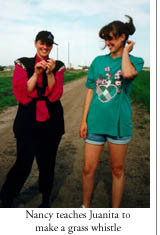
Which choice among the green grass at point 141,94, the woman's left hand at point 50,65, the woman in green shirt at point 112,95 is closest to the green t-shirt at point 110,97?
the woman in green shirt at point 112,95

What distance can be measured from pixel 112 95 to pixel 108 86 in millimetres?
82

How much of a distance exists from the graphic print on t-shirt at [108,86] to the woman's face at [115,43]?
165 millimetres

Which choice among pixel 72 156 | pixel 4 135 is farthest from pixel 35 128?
pixel 4 135

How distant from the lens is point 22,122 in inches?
83.9

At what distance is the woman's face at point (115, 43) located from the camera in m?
1.87

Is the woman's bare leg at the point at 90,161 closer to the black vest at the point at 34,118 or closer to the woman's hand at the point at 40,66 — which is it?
the black vest at the point at 34,118

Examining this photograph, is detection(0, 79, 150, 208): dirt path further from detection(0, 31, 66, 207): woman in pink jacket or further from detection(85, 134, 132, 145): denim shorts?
detection(85, 134, 132, 145): denim shorts

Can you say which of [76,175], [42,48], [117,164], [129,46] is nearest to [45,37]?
[42,48]

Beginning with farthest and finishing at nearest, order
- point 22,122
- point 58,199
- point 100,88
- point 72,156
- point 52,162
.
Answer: point 72,156, point 58,199, point 52,162, point 22,122, point 100,88

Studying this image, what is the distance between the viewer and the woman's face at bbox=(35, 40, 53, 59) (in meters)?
2.00

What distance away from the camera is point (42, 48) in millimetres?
2012
